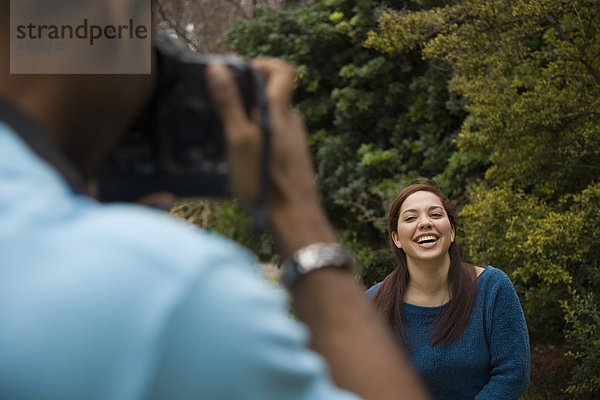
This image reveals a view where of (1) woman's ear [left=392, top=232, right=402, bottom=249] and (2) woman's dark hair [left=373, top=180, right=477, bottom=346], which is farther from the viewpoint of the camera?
(1) woman's ear [left=392, top=232, right=402, bottom=249]

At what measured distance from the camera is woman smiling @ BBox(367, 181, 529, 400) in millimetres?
2887

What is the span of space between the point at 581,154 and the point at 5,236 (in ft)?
19.6

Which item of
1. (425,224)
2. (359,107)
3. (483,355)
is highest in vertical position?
(359,107)

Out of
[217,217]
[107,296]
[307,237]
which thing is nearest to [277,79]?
[307,237]

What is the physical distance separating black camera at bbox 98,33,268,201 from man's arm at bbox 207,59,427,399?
2cm

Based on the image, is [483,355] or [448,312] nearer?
[483,355]

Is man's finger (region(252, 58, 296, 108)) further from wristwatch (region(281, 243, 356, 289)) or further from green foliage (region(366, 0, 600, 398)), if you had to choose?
green foliage (region(366, 0, 600, 398))

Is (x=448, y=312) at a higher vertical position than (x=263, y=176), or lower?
lower

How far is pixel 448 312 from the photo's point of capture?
301cm

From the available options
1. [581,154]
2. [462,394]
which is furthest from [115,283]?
[581,154]

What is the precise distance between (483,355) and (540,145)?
3670 millimetres

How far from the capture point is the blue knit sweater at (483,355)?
113 inches

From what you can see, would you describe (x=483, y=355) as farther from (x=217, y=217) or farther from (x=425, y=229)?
(x=217, y=217)

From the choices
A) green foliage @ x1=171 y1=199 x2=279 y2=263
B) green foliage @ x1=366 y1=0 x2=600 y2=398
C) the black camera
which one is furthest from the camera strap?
green foliage @ x1=171 y1=199 x2=279 y2=263
